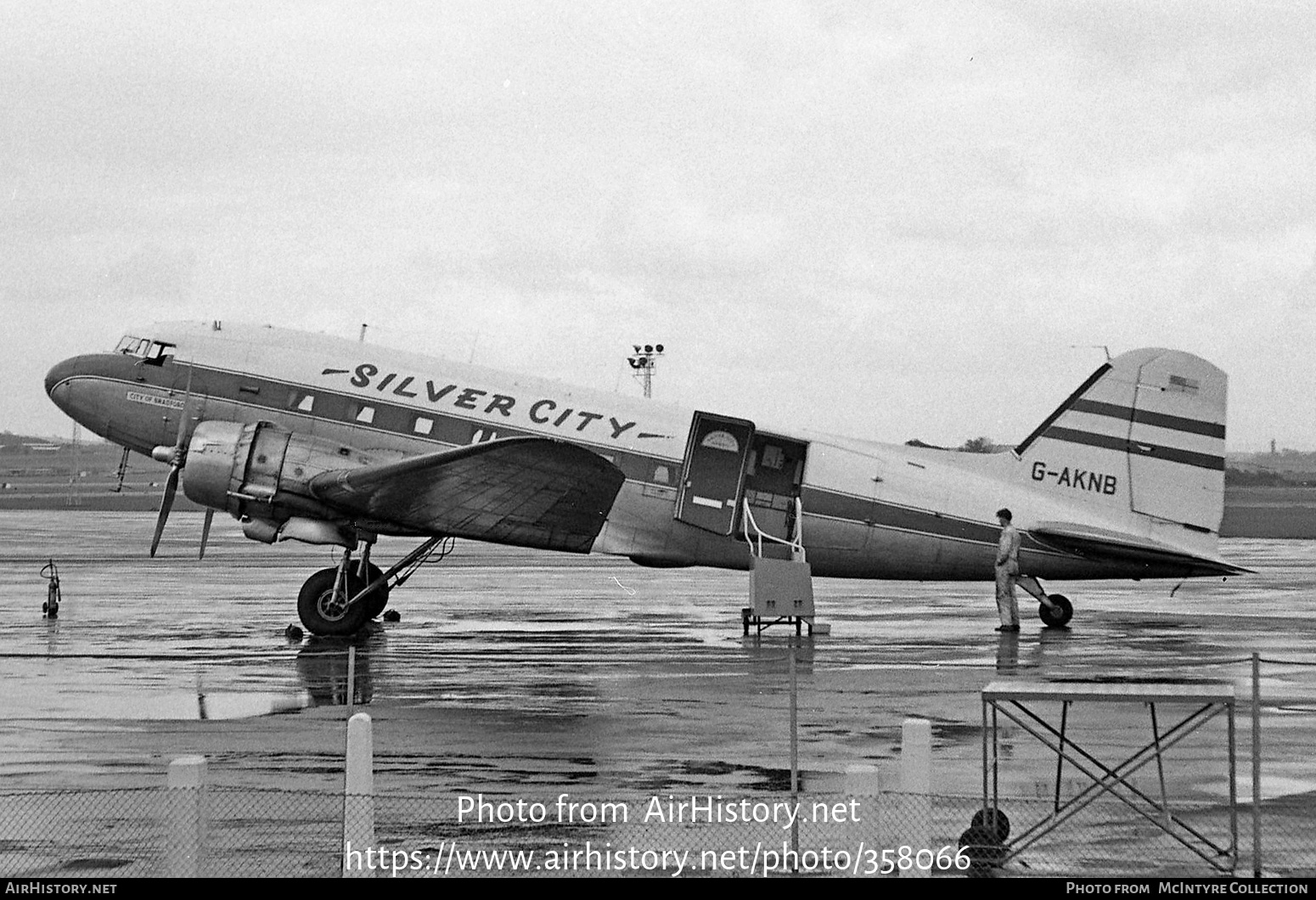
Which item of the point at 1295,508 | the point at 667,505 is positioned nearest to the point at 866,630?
the point at 667,505

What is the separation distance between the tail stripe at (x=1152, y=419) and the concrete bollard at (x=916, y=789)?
15566mm

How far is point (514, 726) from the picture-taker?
13.0 m

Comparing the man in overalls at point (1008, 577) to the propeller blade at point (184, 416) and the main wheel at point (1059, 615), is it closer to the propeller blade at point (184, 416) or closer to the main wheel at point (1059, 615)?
the main wheel at point (1059, 615)

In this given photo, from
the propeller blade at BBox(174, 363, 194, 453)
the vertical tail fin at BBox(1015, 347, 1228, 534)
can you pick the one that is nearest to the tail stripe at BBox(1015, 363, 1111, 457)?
the vertical tail fin at BBox(1015, 347, 1228, 534)

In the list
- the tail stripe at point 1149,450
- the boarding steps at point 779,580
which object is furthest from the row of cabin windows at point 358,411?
the tail stripe at point 1149,450

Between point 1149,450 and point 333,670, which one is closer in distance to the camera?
point 333,670

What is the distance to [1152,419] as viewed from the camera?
22531mm

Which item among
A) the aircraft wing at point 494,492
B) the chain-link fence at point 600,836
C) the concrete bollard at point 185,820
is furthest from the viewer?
the aircraft wing at point 494,492

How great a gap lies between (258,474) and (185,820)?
13.3 meters

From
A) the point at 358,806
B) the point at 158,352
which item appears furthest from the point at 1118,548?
the point at 358,806

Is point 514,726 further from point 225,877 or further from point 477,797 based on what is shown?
point 225,877

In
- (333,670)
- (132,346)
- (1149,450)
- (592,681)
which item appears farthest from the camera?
(1149,450)

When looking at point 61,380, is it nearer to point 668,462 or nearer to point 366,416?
point 366,416

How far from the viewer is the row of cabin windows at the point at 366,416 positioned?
843 inches
